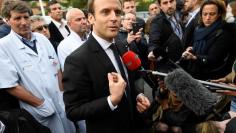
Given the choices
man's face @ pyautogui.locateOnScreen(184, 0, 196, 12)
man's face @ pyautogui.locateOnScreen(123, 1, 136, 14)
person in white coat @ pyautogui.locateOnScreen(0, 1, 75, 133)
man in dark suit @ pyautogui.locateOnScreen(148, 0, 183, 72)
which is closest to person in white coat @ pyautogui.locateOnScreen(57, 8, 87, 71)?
person in white coat @ pyautogui.locateOnScreen(0, 1, 75, 133)

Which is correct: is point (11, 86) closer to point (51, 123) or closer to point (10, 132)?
point (10, 132)

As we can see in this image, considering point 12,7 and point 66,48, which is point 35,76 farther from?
point 66,48

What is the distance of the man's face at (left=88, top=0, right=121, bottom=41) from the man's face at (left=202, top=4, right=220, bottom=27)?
2.08 metres

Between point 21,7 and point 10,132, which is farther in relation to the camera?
point 21,7

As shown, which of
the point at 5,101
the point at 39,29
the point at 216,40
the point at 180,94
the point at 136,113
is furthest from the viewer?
the point at 39,29

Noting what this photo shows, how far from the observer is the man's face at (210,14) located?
3765mm

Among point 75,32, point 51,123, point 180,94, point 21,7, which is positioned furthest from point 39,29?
point 180,94

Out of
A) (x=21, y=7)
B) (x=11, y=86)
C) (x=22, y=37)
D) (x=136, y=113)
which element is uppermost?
(x=21, y=7)

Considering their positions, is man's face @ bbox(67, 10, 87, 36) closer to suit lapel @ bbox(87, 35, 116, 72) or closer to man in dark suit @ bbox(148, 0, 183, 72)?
man in dark suit @ bbox(148, 0, 183, 72)

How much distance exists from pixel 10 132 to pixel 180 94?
1399 mm

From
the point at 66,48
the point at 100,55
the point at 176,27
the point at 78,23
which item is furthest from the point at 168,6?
the point at 100,55

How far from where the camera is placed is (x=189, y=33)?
4238mm

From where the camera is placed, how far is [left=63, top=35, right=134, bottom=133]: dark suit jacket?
1916 mm

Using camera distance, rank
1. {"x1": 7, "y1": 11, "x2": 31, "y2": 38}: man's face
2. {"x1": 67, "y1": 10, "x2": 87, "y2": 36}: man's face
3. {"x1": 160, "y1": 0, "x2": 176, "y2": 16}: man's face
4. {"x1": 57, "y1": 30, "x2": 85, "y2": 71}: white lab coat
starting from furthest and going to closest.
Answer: {"x1": 160, "y1": 0, "x2": 176, "y2": 16}: man's face, {"x1": 67, "y1": 10, "x2": 87, "y2": 36}: man's face, {"x1": 57, "y1": 30, "x2": 85, "y2": 71}: white lab coat, {"x1": 7, "y1": 11, "x2": 31, "y2": 38}: man's face
